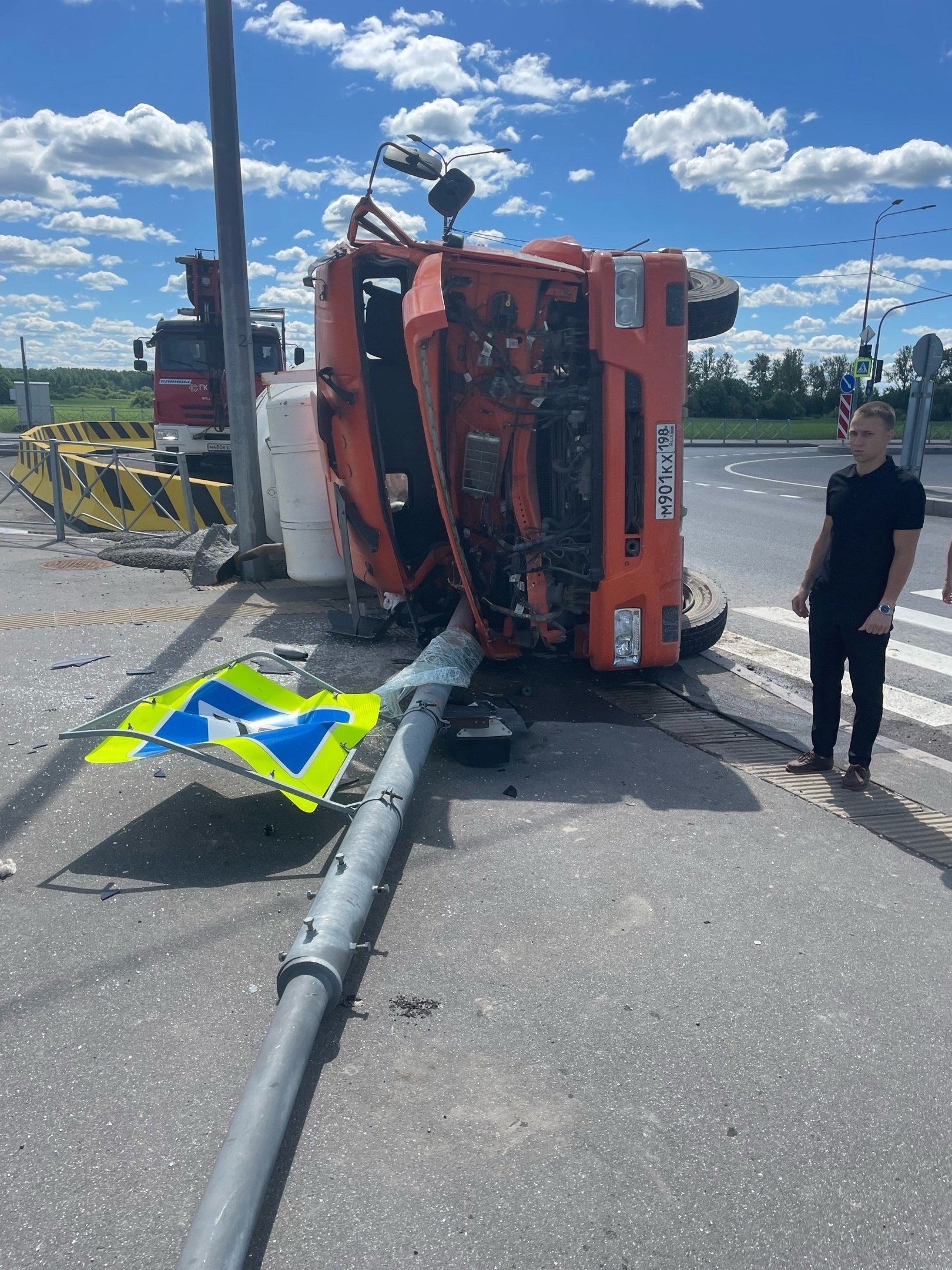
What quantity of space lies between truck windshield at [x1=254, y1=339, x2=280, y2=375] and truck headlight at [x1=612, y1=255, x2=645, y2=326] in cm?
1089

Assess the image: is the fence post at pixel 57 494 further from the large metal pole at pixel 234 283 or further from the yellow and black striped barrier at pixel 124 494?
the large metal pole at pixel 234 283

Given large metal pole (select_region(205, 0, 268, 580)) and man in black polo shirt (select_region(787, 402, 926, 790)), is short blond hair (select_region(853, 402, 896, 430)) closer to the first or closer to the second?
man in black polo shirt (select_region(787, 402, 926, 790))

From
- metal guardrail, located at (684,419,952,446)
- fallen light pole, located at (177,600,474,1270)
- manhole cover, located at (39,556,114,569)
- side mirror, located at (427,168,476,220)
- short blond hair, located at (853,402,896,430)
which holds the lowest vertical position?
fallen light pole, located at (177,600,474,1270)

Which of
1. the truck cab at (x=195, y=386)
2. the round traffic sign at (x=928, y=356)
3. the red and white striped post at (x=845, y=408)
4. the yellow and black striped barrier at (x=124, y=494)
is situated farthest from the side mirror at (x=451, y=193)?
the red and white striped post at (x=845, y=408)

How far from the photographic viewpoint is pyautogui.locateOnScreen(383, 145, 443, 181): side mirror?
5383 mm

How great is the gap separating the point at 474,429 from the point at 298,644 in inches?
75.6

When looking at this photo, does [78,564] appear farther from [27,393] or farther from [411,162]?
[27,393]

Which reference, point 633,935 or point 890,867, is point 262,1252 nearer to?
point 633,935

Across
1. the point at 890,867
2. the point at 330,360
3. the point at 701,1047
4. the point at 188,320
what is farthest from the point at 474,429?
the point at 188,320

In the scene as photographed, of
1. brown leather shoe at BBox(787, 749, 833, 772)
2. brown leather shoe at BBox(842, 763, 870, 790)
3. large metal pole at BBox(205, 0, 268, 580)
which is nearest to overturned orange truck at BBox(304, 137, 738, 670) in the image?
brown leather shoe at BBox(787, 749, 833, 772)

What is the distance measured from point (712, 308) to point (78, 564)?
6.23 metres

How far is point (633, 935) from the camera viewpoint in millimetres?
3096

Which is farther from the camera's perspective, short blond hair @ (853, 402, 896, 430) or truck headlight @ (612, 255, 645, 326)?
truck headlight @ (612, 255, 645, 326)

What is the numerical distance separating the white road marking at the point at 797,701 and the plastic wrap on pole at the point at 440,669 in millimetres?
1972
